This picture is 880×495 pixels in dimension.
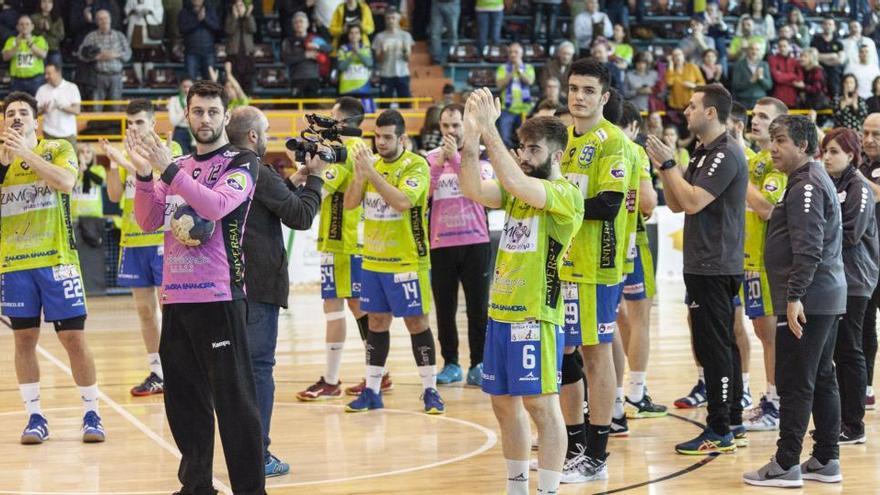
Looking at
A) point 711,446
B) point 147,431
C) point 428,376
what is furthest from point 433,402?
point 711,446

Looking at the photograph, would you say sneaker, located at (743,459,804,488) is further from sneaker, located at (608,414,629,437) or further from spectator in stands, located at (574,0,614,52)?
spectator in stands, located at (574,0,614,52)

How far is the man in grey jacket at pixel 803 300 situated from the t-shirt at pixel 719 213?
0.58m

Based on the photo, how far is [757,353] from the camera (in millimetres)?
12898

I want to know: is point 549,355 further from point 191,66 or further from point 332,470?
point 191,66

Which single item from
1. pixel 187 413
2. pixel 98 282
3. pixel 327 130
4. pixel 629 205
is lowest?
pixel 98 282

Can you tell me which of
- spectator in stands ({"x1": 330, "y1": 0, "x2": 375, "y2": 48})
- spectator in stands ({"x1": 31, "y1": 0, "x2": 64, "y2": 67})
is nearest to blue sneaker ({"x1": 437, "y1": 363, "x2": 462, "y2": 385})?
spectator in stands ({"x1": 330, "y1": 0, "x2": 375, "y2": 48})

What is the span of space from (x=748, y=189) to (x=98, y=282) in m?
11.7

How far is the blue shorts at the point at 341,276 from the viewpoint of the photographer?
34.8ft

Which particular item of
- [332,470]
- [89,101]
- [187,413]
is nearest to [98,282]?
[89,101]

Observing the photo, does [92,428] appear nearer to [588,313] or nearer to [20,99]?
[20,99]

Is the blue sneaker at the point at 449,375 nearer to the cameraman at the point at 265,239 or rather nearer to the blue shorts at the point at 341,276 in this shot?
the blue shorts at the point at 341,276

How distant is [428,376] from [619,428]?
1.69 metres

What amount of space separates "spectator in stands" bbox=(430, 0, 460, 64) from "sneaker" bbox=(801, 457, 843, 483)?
54.8ft

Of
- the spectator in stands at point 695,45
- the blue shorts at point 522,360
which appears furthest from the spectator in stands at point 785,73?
the blue shorts at point 522,360
